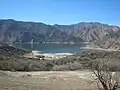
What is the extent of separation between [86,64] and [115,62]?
5822mm

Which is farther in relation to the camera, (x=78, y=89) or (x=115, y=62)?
(x=115, y=62)

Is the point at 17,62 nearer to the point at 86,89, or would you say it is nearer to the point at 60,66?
the point at 60,66

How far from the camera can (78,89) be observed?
23484 mm

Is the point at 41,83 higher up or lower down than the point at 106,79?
lower down

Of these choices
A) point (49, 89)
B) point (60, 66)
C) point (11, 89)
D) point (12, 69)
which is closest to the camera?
point (11, 89)

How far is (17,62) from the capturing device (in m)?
45.1

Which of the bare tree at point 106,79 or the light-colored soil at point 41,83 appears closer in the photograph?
the bare tree at point 106,79

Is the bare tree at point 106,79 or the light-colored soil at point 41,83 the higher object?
the bare tree at point 106,79

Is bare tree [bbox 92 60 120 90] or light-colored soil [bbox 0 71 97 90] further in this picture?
light-colored soil [bbox 0 71 97 90]

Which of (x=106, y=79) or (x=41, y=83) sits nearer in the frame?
(x=106, y=79)

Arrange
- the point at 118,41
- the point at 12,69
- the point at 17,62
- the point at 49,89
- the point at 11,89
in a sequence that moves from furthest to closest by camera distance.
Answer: the point at 118,41, the point at 17,62, the point at 12,69, the point at 49,89, the point at 11,89

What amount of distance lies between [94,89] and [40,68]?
23579 millimetres

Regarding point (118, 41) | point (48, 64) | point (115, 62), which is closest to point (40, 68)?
point (48, 64)

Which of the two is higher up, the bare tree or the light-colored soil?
the bare tree
